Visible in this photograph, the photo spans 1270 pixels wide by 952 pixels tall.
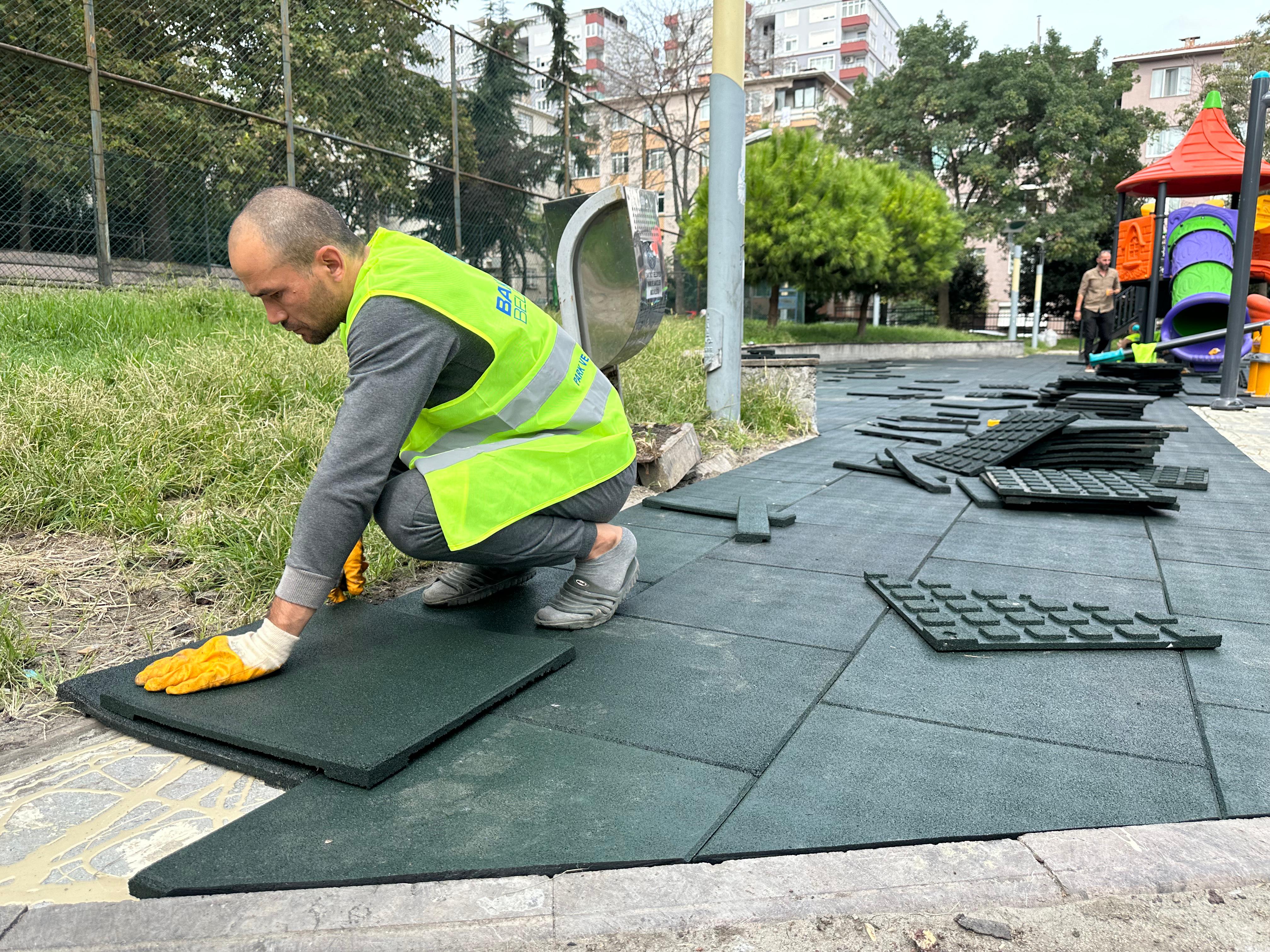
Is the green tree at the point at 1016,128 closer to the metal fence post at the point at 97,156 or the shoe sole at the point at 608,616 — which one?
the metal fence post at the point at 97,156

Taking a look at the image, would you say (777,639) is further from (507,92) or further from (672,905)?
(507,92)

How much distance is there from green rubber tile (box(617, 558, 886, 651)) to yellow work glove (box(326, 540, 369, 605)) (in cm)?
91

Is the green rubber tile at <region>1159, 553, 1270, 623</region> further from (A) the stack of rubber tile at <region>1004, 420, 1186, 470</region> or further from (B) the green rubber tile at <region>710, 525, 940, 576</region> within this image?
(A) the stack of rubber tile at <region>1004, 420, 1186, 470</region>

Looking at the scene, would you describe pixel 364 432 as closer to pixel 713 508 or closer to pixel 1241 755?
pixel 1241 755

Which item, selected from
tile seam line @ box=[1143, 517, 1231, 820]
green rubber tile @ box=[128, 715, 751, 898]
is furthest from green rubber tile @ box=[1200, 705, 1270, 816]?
green rubber tile @ box=[128, 715, 751, 898]

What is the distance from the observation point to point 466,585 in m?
3.00

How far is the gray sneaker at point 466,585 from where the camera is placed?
296 centimetres

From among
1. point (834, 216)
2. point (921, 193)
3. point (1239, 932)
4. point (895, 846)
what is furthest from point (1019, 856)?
point (921, 193)

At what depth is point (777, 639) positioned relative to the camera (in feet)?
8.86

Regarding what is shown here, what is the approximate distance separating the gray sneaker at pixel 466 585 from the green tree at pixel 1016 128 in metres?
30.3

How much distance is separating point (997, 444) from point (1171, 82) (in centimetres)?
5255

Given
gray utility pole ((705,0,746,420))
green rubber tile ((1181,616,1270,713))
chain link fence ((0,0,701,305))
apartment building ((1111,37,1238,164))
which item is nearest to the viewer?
green rubber tile ((1181,616,1270,713))

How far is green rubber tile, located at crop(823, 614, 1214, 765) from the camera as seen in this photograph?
2066mm

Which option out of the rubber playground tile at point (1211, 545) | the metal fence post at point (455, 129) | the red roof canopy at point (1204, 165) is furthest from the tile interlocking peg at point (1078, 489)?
the red roof canopy at point (1204, 165)
